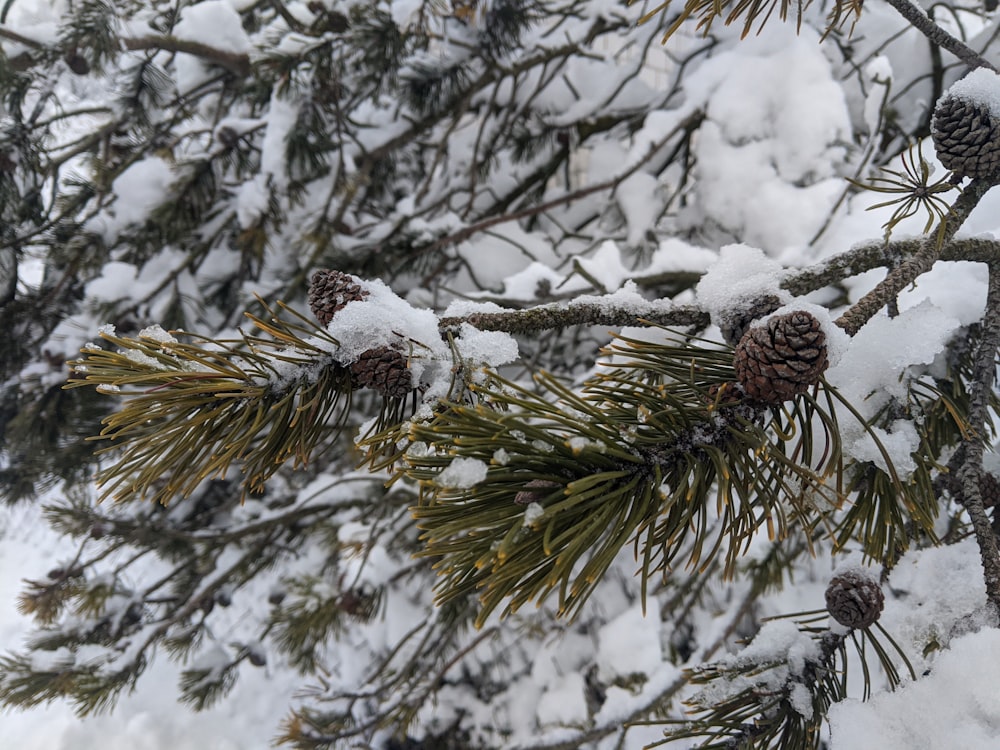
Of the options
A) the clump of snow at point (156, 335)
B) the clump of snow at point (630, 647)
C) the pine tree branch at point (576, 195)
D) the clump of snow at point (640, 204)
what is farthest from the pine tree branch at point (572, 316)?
the clump of snow at point (640, 204)

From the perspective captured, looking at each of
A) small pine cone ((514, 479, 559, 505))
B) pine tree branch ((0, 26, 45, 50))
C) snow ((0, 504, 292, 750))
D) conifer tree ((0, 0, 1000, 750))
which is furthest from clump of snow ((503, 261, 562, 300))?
snow ((0, 504, 292, 750))

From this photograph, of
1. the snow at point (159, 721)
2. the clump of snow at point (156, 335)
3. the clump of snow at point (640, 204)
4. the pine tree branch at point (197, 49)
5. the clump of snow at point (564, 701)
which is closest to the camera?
the clump of snow at point (156, 335)

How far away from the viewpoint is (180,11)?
1736mm

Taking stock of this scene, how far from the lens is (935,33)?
595 millimetres

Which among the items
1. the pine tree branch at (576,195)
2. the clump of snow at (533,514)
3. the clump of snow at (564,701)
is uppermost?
the pine tree branch at (576,195)

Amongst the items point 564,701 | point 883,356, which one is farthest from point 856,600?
point 564,701

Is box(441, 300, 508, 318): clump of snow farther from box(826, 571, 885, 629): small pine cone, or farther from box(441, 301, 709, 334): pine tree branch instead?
box(826, 571, 885, 629): small pine cone

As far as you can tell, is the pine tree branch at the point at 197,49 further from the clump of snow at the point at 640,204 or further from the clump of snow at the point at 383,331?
the clump of snow at the point at 383,331

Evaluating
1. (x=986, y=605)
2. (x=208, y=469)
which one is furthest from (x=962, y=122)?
(x=208, y=469)

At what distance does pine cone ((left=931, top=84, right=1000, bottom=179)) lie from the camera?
1.66 feet

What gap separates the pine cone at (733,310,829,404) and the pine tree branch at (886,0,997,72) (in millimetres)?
431

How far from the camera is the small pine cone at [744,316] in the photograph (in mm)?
489

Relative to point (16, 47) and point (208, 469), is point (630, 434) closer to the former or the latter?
point (208, 469)

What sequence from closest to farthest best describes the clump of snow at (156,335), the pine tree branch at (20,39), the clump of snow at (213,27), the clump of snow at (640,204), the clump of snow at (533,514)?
the clump of snow at (533,514)
the clump of snow at (156,335)
the pine tree branch at (20,39)
the clump of snow at (213,27)
the clump of snow at (640,204)
